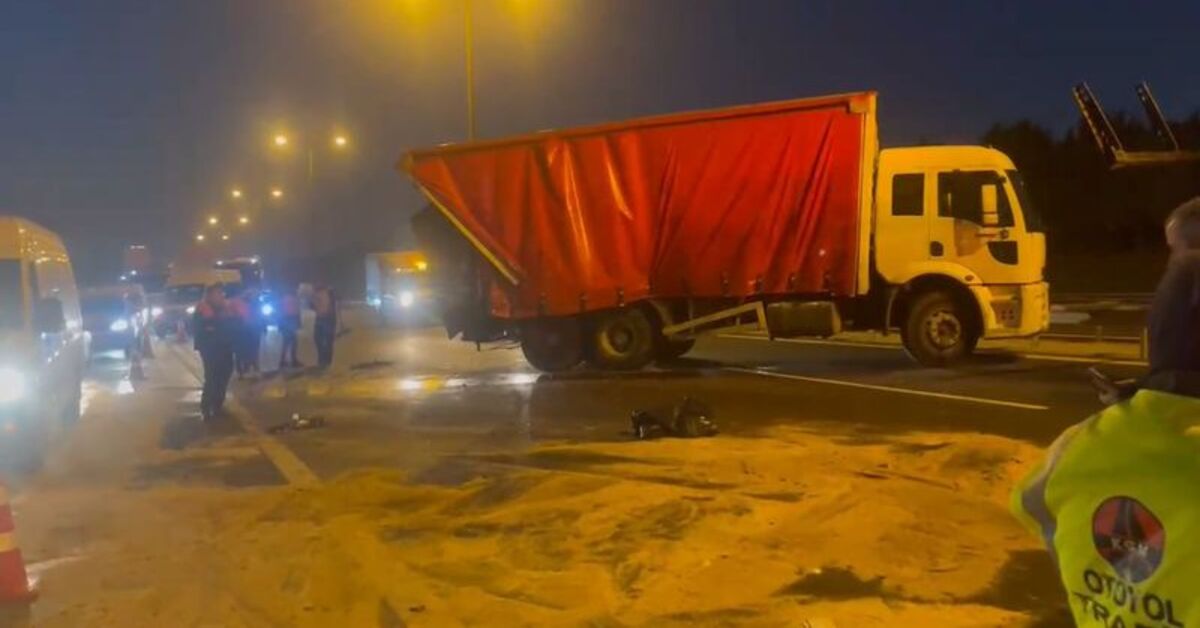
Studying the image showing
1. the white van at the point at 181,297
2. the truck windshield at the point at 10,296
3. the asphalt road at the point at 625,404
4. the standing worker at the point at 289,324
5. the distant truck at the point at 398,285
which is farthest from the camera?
the distant truck at the point at 398,285

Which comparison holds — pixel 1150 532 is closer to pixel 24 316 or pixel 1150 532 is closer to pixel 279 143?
pixel 24 316

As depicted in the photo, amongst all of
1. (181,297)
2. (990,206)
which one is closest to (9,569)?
(990,206)

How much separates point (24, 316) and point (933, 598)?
961cm

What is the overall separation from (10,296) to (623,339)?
873 centimetres

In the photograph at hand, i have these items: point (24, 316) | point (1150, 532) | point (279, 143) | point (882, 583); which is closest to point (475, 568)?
point (882, 583)

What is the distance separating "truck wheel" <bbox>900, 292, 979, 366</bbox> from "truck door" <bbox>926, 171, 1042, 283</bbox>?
0.58 metres

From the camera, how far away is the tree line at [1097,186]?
57.7 meters

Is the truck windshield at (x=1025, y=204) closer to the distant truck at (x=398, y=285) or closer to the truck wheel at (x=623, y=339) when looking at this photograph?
the truck wheel at (x=623, y=339)

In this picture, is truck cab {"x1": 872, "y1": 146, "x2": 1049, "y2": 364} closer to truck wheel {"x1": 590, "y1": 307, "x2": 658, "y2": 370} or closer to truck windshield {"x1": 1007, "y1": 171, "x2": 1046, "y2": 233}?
truck windshield {"x1": 1007, "y1": 171, "x2": 1046, "y2": 233}

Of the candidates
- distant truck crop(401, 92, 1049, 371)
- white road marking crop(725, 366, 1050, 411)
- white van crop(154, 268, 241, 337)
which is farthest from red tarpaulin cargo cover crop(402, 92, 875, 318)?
white van crop(154, 268, 241, 337)

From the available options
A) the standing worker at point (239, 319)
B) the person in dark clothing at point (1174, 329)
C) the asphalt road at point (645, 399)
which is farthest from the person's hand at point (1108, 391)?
the standing worker at point (239, 319)

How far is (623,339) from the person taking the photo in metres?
18.6

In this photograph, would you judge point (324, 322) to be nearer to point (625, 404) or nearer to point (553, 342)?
point (553, 342)

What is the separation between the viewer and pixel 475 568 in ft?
22.9
